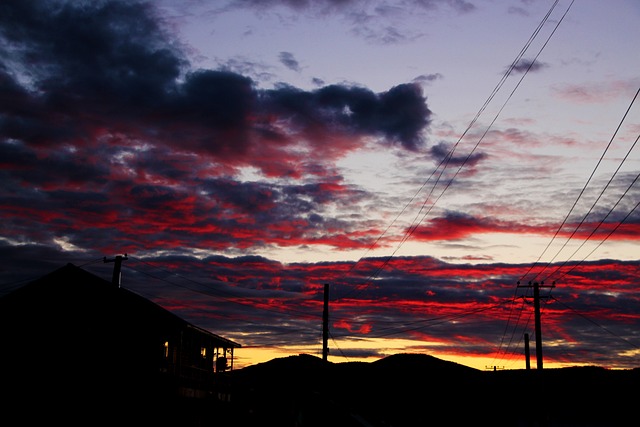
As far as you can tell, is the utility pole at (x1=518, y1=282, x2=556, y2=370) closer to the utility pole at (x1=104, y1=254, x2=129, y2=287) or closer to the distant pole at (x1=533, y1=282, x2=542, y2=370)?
the distant pole at (x1=533, y1=282, x2=542, y2=370)

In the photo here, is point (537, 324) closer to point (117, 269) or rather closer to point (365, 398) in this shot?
point (365, 398)

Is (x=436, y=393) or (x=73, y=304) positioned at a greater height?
(x=73, y=304)

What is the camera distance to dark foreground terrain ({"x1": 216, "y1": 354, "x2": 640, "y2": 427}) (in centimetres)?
3556

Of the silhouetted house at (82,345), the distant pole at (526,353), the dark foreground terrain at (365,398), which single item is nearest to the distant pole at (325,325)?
the dark foreground terrain at (365,398)

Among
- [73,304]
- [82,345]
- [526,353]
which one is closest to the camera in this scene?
[82,345]

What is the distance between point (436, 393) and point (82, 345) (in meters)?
24.8

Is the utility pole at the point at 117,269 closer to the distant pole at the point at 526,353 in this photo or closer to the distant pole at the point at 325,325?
the distant pole at the point at 325,325

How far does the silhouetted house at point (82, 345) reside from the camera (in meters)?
33.6

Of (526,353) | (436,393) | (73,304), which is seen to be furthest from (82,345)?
(526,353)

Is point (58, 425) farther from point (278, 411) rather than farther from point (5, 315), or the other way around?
point (278, 411)

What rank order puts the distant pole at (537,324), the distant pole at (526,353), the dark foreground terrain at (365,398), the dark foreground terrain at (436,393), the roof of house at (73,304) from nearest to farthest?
1. the dark foreground terrain at (365,398)
2. the roof of house at (73,304)
3. the dark foreground terrain at (436,393)
4. the distant pole at (537,324)
5. the distant pole at (526,353)

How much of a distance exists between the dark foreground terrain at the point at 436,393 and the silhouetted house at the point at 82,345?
327 inches

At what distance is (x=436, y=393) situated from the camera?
4669 centimetres

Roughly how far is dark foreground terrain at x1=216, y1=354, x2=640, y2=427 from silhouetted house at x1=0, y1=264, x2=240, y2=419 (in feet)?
27.3
